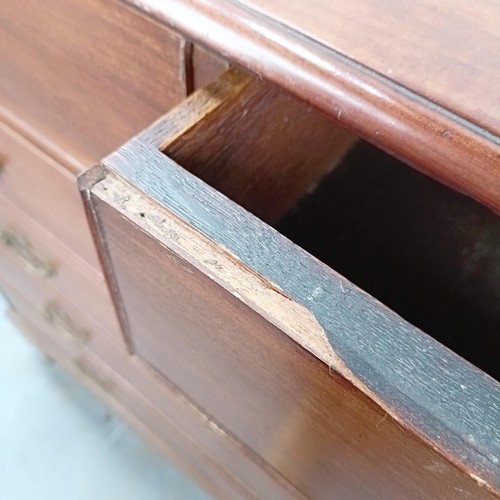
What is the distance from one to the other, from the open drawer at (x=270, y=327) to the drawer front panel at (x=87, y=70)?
7 cm

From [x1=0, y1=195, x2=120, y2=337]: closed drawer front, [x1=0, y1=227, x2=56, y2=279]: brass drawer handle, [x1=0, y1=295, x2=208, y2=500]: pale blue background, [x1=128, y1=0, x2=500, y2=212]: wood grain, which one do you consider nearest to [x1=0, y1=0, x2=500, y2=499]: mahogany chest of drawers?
[x1=128, y1=0, x2=500, y2=212]: wood grain

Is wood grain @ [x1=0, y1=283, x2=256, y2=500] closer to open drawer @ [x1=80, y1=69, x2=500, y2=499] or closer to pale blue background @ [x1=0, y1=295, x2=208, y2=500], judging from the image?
pale blue background @ [x1=0, y1=295, x2=208, y2=500]

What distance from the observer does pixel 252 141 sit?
42 centimetres

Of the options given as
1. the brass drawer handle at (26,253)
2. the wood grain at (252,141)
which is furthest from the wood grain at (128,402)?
the wood grain at (252,141)

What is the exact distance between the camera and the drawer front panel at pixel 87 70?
41 cm

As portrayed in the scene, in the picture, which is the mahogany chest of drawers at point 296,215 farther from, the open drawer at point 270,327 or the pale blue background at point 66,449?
the pale blue background at point 66,449

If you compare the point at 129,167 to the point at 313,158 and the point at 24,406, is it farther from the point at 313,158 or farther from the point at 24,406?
the point at 24,406

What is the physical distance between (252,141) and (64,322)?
55 cm

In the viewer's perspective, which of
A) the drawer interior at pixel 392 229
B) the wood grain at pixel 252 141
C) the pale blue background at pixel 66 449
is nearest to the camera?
the wood grain at pixel 252 141

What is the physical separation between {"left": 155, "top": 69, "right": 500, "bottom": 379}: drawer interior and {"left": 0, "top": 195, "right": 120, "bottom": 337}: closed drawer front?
10.7 inches

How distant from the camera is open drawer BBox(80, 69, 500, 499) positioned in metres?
0.26

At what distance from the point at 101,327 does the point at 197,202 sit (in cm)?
48

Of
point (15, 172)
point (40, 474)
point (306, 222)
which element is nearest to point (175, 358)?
point (306, 222)

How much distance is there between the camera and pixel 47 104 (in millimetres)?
583
